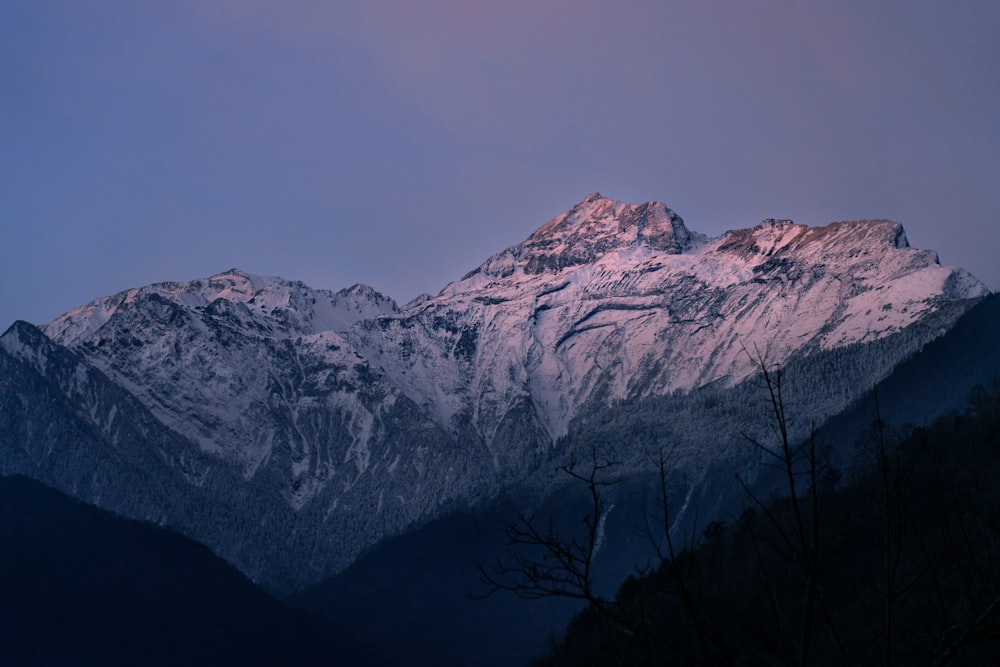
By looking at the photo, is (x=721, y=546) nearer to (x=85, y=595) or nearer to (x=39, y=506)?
(x=85, y=595)

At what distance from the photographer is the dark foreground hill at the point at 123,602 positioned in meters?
146

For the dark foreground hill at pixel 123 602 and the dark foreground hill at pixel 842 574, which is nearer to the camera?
the dark foreground hill at pixel 842 574

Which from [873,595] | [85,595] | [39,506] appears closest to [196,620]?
[85,595]

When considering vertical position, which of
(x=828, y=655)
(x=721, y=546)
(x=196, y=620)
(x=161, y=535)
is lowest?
(x=828, y=655)

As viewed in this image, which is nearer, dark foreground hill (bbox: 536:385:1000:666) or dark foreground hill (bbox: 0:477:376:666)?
dark foreground hill (bbox: 536:385:1000:666)

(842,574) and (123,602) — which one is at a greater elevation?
(123,602)

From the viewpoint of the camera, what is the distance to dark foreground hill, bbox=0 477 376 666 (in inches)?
5748

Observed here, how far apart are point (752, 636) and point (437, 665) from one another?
125 meters

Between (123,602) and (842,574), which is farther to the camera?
(123,602)

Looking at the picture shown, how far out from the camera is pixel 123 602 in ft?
524

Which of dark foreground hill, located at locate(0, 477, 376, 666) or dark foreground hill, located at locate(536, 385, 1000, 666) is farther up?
dark foreground hill, located at locate(0, 477, 376, 666)

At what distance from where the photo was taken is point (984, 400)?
12306cm

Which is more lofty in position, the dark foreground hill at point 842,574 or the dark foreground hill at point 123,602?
the dark foreground hill at point 123,602

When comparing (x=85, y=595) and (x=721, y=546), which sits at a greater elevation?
(x=85, y=595)
